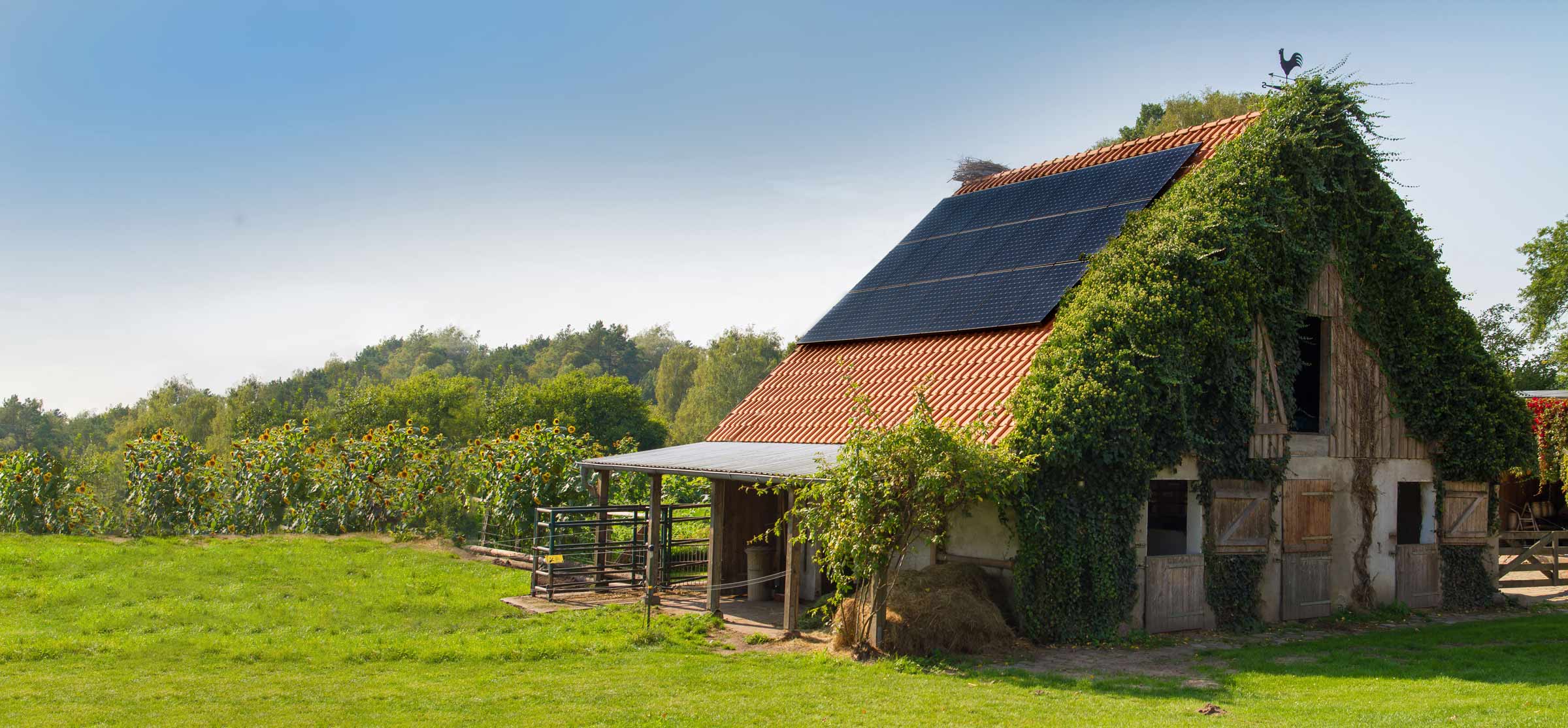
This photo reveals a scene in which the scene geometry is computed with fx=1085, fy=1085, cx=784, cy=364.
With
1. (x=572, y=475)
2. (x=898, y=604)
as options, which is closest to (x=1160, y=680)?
(x=898, y=604)

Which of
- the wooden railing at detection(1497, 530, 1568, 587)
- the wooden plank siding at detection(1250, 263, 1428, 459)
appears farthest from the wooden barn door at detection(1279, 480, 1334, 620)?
the wooden railing at detection(1497, 530, 1568, 587)

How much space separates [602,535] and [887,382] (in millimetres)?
5914

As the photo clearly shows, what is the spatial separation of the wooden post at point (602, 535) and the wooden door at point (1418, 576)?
41.2ft

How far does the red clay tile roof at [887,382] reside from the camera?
15.5 m

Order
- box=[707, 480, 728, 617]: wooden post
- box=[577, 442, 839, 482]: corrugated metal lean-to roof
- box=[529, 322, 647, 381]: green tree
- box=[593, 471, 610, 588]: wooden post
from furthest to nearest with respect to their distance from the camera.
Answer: box=[529, 322, 647, 381]: green tree < box=[593, 471, 610, 588]: wooden post < box=[707, 480, 728, 617]: wooden post < box=[577, 442, 839, 482]: corrugated metal lean-to roof

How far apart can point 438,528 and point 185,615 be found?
11.7 metres

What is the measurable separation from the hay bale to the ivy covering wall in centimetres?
74

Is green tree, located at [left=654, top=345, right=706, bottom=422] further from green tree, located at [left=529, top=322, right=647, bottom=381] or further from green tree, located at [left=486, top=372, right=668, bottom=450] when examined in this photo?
green tree, located at [left=486, top=372, right=668, bottom=450]

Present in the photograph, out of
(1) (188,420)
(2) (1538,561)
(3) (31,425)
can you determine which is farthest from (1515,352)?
(3) (31,425)

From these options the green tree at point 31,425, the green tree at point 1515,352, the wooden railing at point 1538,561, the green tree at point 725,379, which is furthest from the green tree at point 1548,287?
the green tree at point 31,425

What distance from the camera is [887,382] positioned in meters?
17.6

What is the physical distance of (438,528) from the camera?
2653 centimetres

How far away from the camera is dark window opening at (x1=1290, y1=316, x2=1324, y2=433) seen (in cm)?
1682

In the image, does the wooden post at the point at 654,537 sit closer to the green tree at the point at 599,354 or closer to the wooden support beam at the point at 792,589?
the wooden support beam at the point at 792,589
